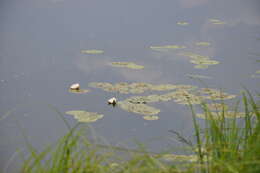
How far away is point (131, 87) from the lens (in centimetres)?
465

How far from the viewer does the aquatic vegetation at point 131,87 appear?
4.56m

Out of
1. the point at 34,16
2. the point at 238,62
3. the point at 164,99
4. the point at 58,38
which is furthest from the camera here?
the point at 34,16

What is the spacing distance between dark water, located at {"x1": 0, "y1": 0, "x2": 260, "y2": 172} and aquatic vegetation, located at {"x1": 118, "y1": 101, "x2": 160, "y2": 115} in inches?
3.0

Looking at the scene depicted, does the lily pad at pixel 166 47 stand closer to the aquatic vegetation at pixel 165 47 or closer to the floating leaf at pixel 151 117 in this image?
the aquatic vegetation at pixel 165 47

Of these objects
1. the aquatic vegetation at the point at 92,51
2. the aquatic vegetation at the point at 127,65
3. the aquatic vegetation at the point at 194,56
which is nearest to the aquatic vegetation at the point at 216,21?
the aquatic vegetation at the point at 194,56

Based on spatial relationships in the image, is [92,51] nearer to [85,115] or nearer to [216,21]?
[85,115]

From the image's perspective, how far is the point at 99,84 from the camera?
15.6 feet

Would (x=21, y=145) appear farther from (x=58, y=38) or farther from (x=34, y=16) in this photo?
(x=34, y=16)

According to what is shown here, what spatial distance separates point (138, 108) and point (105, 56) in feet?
6.41

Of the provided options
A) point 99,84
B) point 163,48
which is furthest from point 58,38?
point 99,84

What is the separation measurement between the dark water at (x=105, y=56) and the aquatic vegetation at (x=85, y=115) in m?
0.07

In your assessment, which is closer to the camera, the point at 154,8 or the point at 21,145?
the point at 21,145

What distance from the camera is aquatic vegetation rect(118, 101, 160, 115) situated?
13.1ft

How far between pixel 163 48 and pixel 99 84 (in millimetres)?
1827
